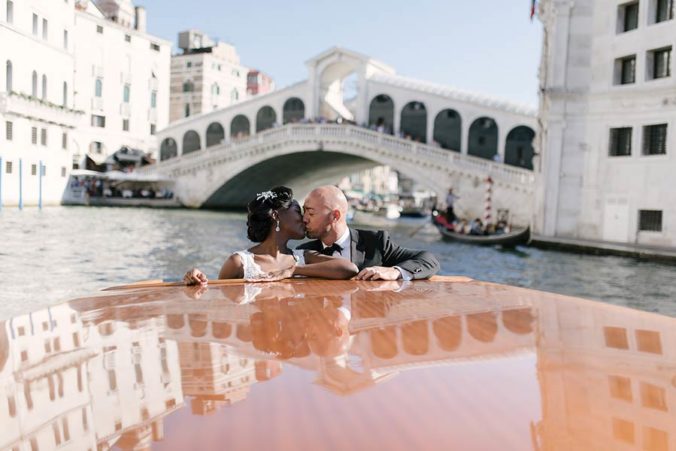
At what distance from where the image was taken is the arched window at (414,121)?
2384 centimetres

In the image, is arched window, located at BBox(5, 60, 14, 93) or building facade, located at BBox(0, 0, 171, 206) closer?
arched window, located at BBox(5, 60, 14, 93)

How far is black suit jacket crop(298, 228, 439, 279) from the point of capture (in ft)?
8.52

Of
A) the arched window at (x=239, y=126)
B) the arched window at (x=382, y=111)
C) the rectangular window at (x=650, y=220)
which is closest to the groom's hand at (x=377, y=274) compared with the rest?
the rectangular window at (x=650, y=220)

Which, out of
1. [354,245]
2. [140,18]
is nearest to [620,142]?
[354,245]

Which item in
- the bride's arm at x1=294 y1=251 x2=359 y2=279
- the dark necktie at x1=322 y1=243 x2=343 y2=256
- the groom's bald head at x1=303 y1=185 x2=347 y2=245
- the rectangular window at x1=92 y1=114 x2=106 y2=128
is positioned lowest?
the bride's arm at x1=294 y1=251 x2=359 y2=279

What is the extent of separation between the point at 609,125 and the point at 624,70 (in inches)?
43.0

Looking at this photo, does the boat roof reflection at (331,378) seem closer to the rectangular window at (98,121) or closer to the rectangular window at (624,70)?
the rectangular window at (624,70)

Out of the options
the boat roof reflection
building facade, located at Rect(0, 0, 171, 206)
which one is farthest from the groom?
building facade, located at Rect(0, 0, 171, 206)

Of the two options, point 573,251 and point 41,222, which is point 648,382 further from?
point 41,222

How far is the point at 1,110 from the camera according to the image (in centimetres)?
1862

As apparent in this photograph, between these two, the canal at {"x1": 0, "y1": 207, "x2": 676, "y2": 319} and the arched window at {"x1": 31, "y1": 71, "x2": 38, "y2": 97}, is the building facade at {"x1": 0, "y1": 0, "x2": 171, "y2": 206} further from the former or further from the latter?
the canal at {"x1": 0, "y1": 207, "x2": 676, "y2": 319}

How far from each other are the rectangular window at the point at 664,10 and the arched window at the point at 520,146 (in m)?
9.17

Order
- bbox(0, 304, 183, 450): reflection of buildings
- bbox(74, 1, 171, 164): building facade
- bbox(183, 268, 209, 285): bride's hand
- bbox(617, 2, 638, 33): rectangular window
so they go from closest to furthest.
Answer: bbox(0, 304, 183, 450): reflection of buildings, bbox(183, 268, 209, 285): bride's hand, bbox(617, 2, 638, 33): rectangular window, bbox(74, 1, 171, 164): building facade

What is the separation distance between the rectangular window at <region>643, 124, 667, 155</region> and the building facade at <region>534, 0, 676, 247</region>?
0.7 inches
